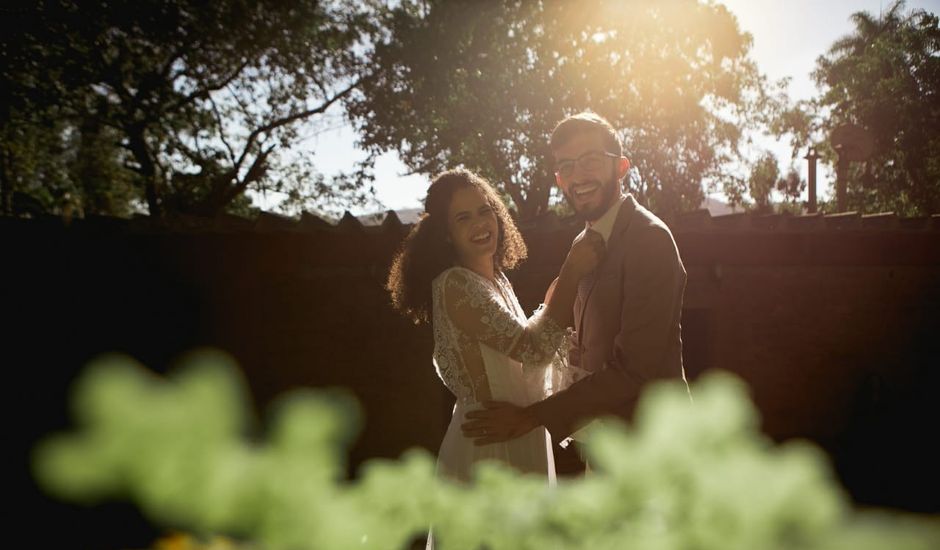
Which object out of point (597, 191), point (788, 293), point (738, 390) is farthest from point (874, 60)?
point (738, 390)

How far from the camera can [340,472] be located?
1.48 feet

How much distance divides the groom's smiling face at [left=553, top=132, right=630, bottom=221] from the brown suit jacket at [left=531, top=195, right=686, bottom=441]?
0.17m

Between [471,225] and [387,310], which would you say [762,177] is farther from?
[471,225]

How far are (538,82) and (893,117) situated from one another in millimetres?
16764

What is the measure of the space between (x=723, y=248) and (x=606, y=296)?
5.48 meters

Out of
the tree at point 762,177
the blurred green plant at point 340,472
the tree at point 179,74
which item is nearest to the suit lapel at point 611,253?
the blurred green plant at point 340,472

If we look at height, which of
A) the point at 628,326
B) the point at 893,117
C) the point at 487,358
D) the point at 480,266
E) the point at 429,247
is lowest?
the point at 487,358

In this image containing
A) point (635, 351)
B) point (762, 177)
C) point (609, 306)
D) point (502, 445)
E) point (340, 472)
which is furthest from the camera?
point (762, 177)

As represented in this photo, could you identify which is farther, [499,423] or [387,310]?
[387,310]

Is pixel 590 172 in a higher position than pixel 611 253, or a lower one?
higher

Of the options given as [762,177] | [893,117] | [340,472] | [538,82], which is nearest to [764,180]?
[762,177]

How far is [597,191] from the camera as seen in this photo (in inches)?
99.7

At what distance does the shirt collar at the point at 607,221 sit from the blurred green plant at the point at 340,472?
208 cm

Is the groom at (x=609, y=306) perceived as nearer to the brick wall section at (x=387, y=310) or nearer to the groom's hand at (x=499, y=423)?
the groom's hand at (x=499, y=423)
